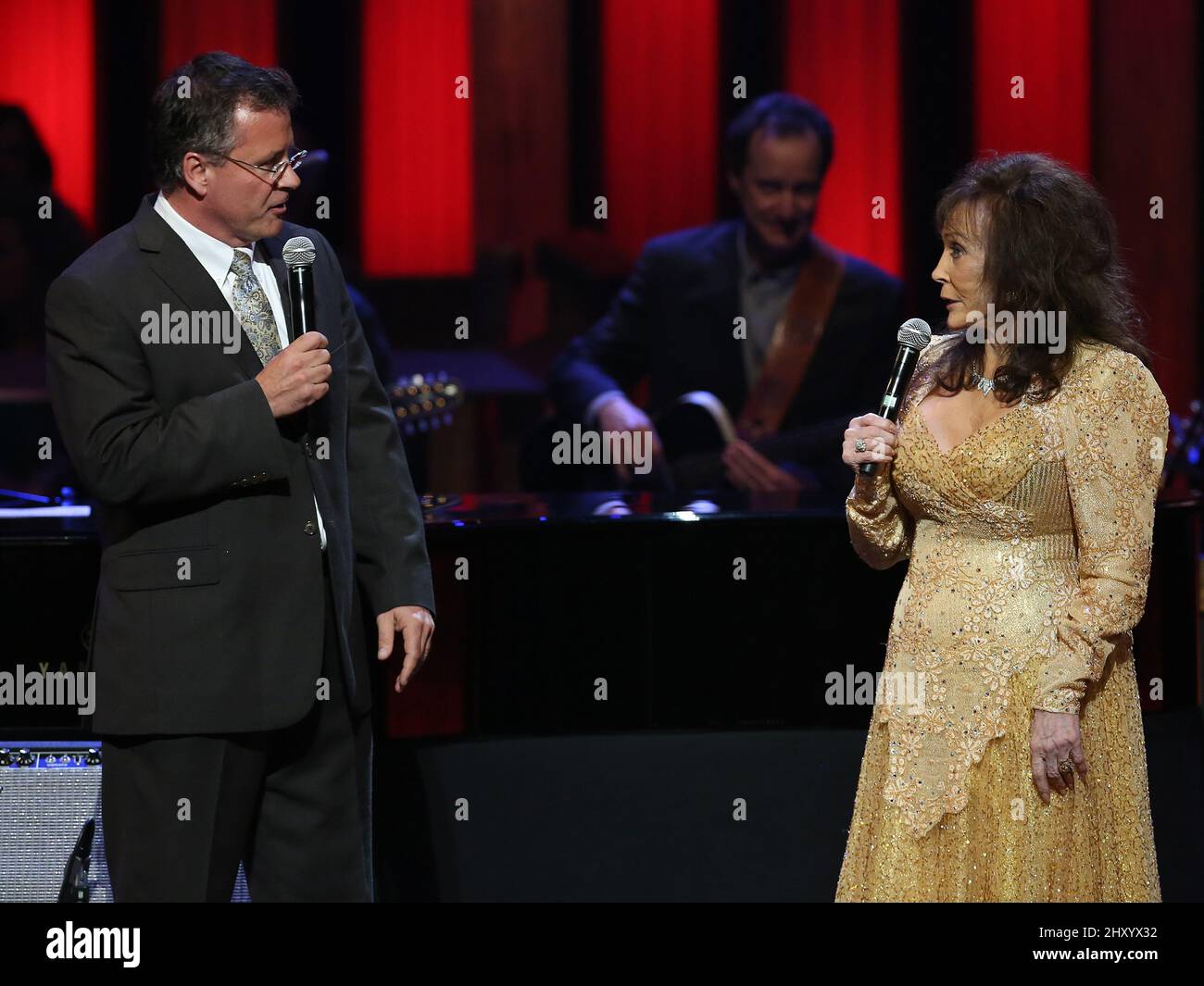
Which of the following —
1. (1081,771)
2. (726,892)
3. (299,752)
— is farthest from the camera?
(726,892)

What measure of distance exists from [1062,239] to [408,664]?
3.94ft

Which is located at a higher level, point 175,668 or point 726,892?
point 175,668

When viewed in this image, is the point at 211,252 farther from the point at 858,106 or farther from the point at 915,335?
the point at 858,106

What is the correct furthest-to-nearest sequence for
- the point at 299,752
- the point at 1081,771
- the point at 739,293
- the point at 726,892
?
the point at 739,293 → the point at 726,892 → the point at 299,752 → the point at 1081,771

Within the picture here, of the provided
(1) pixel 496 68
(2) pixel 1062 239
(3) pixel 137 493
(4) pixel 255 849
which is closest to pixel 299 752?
→ (4) pixel 255 849

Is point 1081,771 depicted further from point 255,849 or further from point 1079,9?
point 1079,9

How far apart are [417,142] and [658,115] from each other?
3.14ft

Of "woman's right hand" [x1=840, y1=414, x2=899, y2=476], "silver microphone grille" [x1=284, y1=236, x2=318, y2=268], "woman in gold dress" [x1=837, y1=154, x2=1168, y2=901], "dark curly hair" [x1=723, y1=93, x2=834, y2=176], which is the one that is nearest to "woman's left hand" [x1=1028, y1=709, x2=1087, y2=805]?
"woman in gold dress" [x1=837, y1=154, x2=1168, y2=901]

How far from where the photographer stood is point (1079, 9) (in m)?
6.18

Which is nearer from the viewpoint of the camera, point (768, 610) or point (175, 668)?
point (175, 668)

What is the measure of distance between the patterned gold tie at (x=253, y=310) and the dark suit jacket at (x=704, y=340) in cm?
338

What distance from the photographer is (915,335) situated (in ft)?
7.70

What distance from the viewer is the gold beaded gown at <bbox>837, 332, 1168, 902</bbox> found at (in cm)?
220

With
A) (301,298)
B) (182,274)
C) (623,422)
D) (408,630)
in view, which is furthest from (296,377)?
(623,422)
